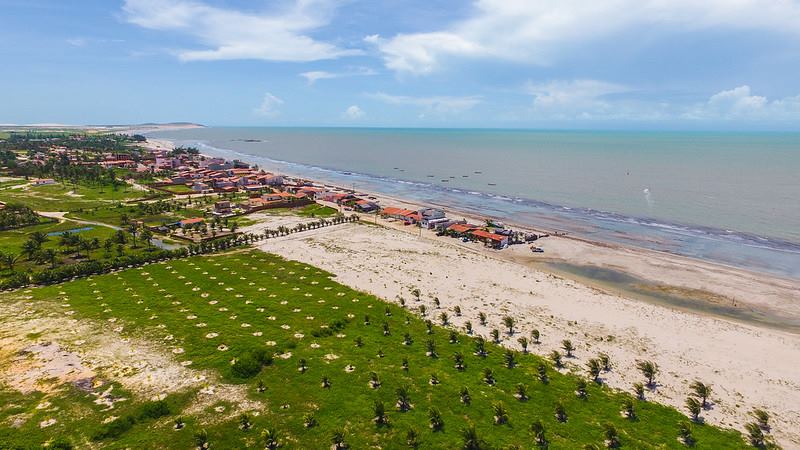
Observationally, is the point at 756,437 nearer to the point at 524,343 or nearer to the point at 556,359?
the point at 556,359

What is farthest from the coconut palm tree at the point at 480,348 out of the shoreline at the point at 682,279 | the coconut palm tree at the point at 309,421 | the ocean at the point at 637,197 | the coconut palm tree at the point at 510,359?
the ocean at the point at 637,197

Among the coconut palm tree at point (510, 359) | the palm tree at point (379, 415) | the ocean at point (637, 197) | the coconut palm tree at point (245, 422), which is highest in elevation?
the ocean at point (637, 197)

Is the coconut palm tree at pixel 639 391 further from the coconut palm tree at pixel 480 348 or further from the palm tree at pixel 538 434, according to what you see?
the coconut palm tree at pixel 480 348

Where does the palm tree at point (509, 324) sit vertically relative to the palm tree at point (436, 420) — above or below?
above

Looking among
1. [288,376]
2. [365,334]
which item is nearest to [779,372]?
[365,334]

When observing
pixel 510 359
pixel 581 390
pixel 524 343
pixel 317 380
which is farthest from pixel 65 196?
pixel 581 390

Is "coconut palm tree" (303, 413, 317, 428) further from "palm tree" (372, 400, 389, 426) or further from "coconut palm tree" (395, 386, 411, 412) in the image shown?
"coconut palm tree" (395, 386, 411, 412)

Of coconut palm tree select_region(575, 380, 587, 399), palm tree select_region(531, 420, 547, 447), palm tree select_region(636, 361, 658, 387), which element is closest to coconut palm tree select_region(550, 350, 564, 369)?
Answer: coconut palm tree select_region(575, 380, 587, 399)
